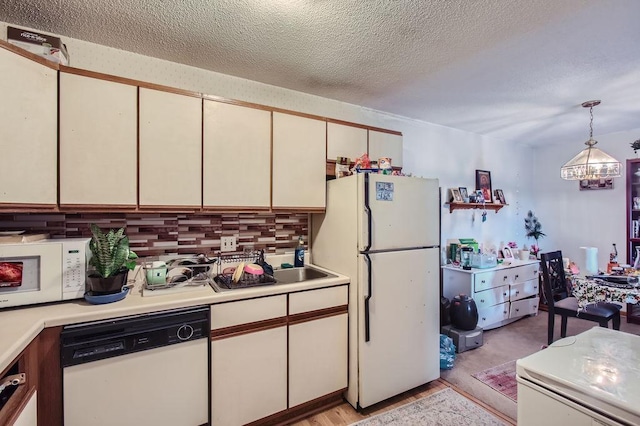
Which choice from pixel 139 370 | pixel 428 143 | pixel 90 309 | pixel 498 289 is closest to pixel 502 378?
pixel 498 289

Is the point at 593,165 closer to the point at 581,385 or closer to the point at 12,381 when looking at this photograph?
the point at 581,385

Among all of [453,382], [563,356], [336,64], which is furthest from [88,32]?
[453,382]

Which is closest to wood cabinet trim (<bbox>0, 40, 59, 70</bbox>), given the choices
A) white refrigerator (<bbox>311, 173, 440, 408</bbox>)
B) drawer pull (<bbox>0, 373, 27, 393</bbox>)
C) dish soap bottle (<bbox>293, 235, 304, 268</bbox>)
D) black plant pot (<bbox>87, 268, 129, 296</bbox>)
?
black plant pot (<bbox>87, 268, 129, 296</bbox>)

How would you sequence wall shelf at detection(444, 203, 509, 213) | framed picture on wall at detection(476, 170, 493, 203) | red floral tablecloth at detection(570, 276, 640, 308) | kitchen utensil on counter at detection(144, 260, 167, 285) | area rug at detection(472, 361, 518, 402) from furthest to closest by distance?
framed picture on wall at detection(476, 170, 493, 203) < wall shelf at detection(444, 203, 509, 213) < area rug at detection(472, 361, 518, 402) < red floral tablecloth at detection(570, 276, 640, 308) < kitchen utensil on counter at detection(144, 260, 167, 285)

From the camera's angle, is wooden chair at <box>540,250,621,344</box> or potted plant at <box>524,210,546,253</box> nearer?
wooden chair at <box>540,250,621,344</box>

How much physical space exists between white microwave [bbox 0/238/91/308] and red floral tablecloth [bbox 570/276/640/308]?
3.65 metres

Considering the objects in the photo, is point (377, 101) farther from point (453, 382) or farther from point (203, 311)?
point (453, 382)

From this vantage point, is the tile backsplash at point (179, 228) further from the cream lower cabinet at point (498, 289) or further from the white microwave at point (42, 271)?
the cream lower cabinet at point (498, 289)

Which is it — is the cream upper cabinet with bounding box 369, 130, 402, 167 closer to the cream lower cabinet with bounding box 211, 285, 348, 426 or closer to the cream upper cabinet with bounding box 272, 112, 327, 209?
the cream upper cabinet with bounding box 272, 112, 327, 209

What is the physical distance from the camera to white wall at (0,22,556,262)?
6.78ft

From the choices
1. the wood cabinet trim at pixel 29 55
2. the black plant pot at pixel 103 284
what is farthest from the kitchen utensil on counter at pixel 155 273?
the wood cabinet trim at pixel 29 55

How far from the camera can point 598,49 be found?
6.47 feet

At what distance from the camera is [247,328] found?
5.91 feet

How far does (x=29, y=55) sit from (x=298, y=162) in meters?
1.60
